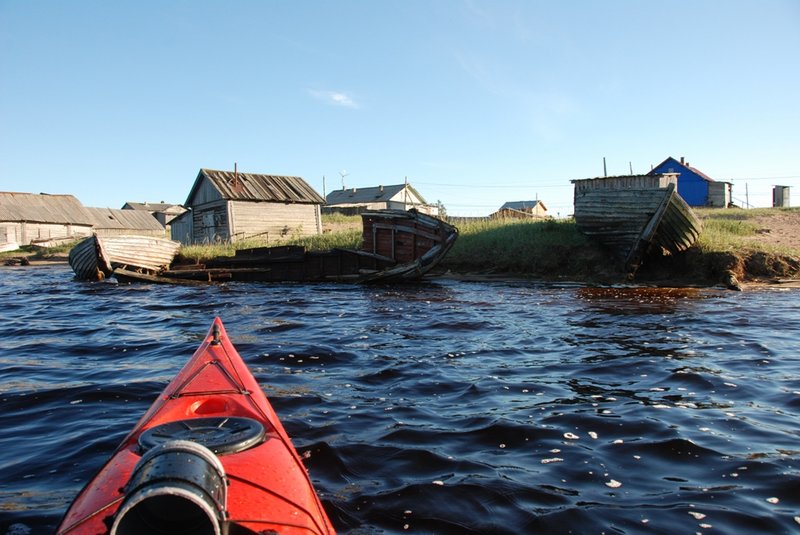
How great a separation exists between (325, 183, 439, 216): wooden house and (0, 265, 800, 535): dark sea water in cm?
4271

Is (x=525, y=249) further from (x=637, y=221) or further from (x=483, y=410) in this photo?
(x=483, y=410)

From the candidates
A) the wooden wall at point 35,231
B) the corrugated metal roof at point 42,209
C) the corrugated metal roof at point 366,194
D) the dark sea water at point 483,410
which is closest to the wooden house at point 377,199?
the corrugated metal roof at point 366,194

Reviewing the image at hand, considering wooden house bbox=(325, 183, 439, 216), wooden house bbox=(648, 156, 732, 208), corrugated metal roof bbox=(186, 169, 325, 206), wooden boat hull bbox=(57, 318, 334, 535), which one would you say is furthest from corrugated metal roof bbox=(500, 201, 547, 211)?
wooden boat hull bbox=(57, 318, 334, 535)

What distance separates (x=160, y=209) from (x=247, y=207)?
51.7 meters

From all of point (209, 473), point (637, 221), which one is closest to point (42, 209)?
point (637, 221)

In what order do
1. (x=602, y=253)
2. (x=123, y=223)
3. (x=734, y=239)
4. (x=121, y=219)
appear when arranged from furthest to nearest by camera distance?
1. (x=121, y=219)
2. (x=123, y=223)
3. (x=602, y=253)
4. (x=734, y=239)

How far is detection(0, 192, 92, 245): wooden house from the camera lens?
47625mm

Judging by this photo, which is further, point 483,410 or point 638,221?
point 638,221

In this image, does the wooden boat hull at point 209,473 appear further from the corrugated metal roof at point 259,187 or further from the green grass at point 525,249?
the corrugated metal roof at point 259,187

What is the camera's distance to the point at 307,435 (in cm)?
489

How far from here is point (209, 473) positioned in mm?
2141

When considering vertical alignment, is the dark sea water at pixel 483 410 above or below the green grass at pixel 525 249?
below

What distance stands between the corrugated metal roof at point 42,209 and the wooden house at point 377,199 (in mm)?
24836

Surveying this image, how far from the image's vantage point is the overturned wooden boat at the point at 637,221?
53.3 feet
